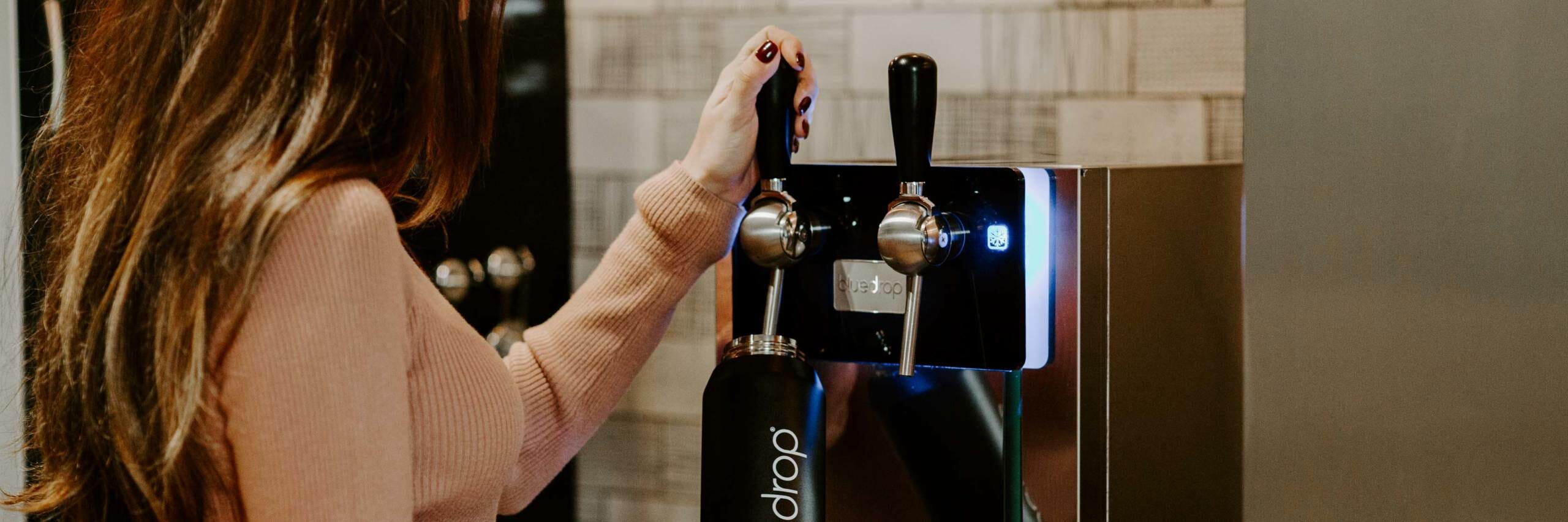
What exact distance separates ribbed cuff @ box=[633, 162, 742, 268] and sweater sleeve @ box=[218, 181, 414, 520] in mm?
323

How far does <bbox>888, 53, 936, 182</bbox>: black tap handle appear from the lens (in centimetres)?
83

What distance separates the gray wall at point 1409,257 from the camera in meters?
0.68

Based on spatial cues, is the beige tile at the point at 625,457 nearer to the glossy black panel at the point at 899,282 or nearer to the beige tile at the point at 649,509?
the beige tile at the point at 649,509

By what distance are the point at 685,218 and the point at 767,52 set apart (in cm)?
15

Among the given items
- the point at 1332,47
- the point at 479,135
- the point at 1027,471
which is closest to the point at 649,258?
the point at 479,135

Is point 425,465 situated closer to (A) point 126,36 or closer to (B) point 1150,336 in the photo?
(A) point 126,36

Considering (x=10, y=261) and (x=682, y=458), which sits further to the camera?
(x=682, y=458)

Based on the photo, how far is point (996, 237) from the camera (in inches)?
34.1

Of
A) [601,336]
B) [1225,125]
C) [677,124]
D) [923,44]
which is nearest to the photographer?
[601,336]

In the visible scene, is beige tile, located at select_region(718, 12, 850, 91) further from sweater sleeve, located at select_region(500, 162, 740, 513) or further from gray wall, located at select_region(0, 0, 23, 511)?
gray wall, located at select_region(0, 0, 23, 511)

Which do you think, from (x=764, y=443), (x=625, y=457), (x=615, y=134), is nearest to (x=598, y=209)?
(x=615, y=134)

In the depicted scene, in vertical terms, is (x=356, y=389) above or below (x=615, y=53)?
below

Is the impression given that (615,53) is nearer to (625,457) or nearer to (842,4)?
(842,4)

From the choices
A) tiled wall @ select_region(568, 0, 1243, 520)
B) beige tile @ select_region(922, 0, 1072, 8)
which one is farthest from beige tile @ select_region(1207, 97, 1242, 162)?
beige tile @ select_region(922, 0, 1072, 8)
